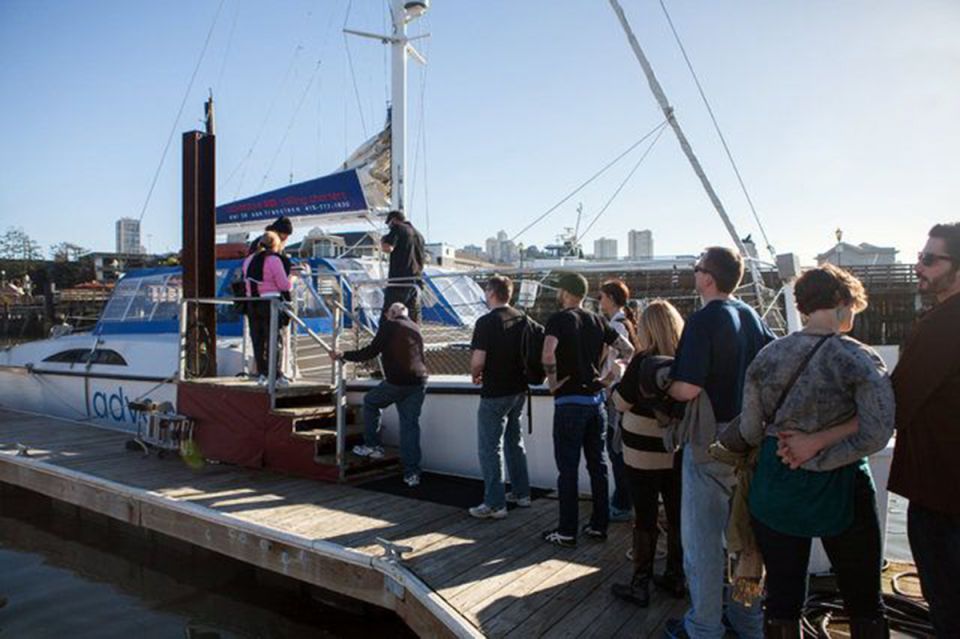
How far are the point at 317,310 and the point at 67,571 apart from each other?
4425 millimetres

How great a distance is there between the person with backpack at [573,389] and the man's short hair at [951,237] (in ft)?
7.63

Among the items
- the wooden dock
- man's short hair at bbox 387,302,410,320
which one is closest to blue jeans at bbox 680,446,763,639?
the wooden dock

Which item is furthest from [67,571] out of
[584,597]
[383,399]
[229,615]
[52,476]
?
[584,597]

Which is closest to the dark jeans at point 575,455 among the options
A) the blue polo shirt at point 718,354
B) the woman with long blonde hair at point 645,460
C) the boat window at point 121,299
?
the woman with long blonde hair at point 645,460

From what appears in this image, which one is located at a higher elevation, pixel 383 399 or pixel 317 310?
pixel 317 310

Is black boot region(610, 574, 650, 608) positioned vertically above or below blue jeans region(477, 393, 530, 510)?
below

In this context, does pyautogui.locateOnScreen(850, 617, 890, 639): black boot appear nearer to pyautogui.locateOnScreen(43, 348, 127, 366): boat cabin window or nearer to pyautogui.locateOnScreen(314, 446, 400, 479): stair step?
pyautogui.locateOnScreen(314, 446, 400, 479): stair step

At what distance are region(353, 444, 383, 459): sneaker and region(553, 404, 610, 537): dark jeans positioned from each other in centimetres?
245

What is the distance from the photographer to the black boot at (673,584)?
3877 mm

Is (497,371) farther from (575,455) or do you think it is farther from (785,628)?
(785,628)

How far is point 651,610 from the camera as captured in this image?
372 cm

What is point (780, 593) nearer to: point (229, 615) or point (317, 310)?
point (229, 615)

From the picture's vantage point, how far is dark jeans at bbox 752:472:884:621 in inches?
99.7

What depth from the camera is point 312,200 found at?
10.2 meters
